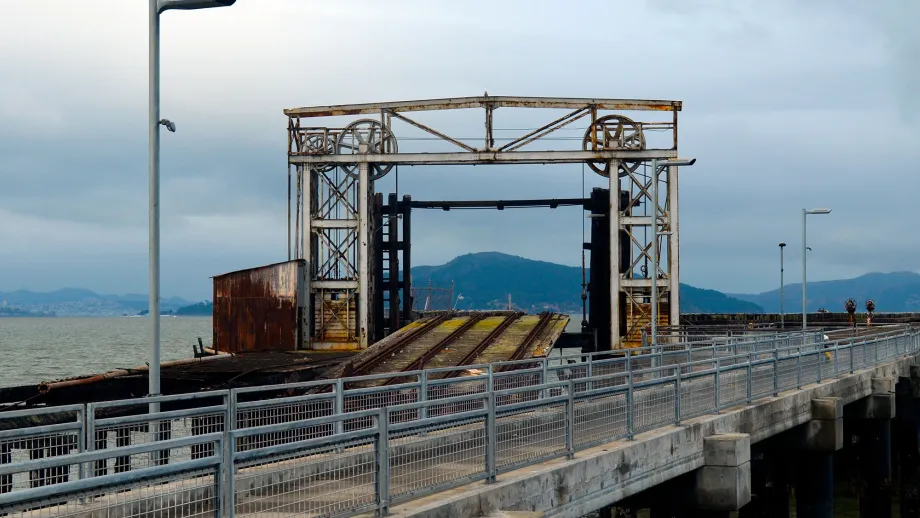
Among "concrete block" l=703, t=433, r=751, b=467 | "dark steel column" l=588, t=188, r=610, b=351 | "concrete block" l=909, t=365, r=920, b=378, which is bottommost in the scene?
"concrete block" l=909, t=365, r=920, b=378

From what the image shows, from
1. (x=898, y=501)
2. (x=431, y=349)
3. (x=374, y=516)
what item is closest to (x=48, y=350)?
(x=431, y=349)

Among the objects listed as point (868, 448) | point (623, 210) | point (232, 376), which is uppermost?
point (623, 210)

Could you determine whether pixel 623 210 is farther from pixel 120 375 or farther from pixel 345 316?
pixel 120 375

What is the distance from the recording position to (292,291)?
155 ft

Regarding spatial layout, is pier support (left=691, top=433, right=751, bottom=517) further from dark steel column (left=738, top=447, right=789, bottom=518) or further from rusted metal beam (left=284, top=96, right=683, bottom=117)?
rusted metal beam (left=284, top=96, right=683, bottom=117)

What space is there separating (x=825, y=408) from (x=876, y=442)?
9.23 metres

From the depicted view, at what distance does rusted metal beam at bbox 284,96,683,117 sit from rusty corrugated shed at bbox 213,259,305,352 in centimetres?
751

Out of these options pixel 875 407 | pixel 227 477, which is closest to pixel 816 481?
pixel 875 407

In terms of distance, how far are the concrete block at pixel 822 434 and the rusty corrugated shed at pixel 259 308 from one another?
2645cm

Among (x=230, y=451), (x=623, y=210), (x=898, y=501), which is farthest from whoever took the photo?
(x=623, y=210)

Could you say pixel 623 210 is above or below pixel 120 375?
above

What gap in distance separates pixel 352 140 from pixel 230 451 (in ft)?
131

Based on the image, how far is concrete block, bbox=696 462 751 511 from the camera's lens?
57.8ft

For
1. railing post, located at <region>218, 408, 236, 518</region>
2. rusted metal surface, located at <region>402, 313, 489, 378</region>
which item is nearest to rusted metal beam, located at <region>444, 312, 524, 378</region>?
rusted metal surface, located at <region>402, 313, 489, 378</region>
